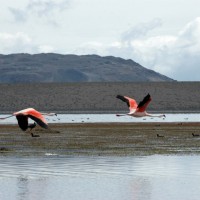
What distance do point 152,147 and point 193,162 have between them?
640 centimetres

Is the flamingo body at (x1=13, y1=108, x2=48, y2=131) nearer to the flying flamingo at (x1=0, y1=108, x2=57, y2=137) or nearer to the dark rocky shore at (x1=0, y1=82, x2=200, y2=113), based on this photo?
the flying flamingo at (x1=0, y1=108, x2=57, y2=137)

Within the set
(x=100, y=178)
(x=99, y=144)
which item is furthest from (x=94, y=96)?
(x=100, y=178)

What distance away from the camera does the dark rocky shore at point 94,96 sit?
9856 centimetres

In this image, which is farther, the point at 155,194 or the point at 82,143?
the point at 82,143

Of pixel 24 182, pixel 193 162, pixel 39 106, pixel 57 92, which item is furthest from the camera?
pixel 57 92

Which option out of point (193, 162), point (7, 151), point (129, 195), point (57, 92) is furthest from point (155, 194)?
point (57, 92)

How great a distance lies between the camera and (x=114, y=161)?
28672 mm

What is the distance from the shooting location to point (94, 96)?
105 meters

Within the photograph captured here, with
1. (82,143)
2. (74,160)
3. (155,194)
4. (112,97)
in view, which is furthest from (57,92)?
(155,194)

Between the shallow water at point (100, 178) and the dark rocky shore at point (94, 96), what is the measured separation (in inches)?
2570

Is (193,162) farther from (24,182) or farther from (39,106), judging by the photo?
(39,106)

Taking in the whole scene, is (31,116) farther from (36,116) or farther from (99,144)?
(99,144)

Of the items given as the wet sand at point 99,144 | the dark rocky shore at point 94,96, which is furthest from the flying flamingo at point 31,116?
the dark rocky shore at point 94,96

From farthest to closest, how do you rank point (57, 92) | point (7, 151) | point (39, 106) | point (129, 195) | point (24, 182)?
point (57, 92) → point (39, 106) → point (7, 151) → point (24, 182) → point (129, 195)
